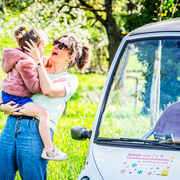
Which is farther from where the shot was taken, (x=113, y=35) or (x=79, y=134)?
(x=113, y=35)

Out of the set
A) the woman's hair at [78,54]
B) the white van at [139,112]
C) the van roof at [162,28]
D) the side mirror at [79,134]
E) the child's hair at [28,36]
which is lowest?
the side mirror at [79,134]

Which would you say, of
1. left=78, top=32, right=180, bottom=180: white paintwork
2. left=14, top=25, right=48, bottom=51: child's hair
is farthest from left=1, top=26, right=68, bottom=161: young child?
Result: left=78, top=32, right=180, bottom=180: white paintwork

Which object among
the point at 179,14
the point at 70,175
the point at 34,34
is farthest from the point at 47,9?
the point at 34,34

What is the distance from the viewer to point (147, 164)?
2924mm

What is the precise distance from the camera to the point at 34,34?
3592mm

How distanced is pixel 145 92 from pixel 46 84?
0.89 metres

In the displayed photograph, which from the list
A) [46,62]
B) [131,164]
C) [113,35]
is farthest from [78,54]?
[113,35]

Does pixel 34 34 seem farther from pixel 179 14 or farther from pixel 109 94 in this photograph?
pixel 179 14

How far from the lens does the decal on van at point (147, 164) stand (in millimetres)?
2855

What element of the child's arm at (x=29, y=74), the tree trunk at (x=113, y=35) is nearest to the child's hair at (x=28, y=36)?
the child's arm at (x=29, y=74)

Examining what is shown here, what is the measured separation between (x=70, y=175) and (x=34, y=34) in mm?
2535

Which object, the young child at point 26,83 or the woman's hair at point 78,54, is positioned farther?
the woman's hair at point 78,54

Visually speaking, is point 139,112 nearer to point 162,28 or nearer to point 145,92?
point 145,92

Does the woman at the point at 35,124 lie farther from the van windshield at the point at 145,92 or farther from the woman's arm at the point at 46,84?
the van windshield at the point at 145,92
